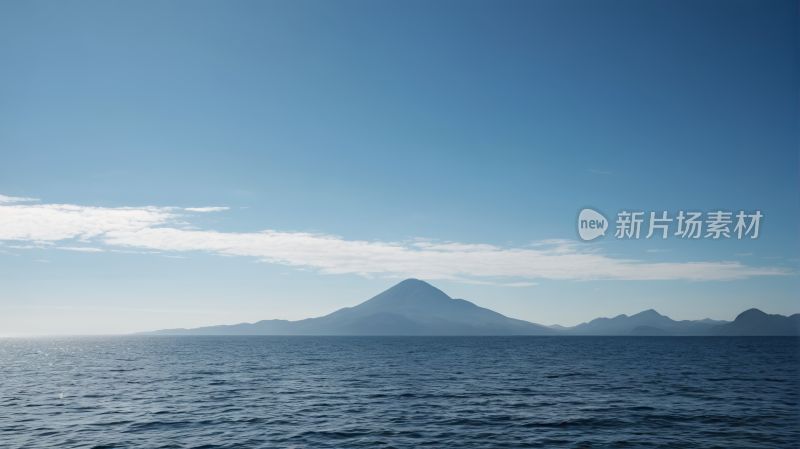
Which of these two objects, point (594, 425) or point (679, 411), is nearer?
point (594, 425)

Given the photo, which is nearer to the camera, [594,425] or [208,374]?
[594,425]

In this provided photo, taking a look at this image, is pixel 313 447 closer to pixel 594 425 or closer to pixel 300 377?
pixel 594 425

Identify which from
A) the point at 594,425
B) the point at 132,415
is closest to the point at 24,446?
the point at 132,415

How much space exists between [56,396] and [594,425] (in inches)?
1913

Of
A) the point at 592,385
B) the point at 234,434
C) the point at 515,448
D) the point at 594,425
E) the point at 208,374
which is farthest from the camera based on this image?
the point at 208,374

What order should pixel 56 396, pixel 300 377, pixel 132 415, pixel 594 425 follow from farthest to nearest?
pixel 300 377 → pixel 56 396 → pixel 132 415 → pixel 594 425

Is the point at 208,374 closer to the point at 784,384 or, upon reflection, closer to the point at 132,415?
the point at 132,415

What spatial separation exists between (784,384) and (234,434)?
59.1 m

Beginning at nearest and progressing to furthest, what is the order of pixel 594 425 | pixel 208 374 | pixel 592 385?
pixel 594 425 < pixel 592 385 < pixel 208 374

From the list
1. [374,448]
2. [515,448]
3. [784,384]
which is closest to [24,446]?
[374,448]

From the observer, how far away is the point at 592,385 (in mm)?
50250

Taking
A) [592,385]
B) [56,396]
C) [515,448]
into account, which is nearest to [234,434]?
[515,448]

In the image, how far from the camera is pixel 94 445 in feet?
85.1

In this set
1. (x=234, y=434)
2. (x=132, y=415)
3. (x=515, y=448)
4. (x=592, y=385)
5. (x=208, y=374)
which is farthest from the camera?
(x=208, y=374)
